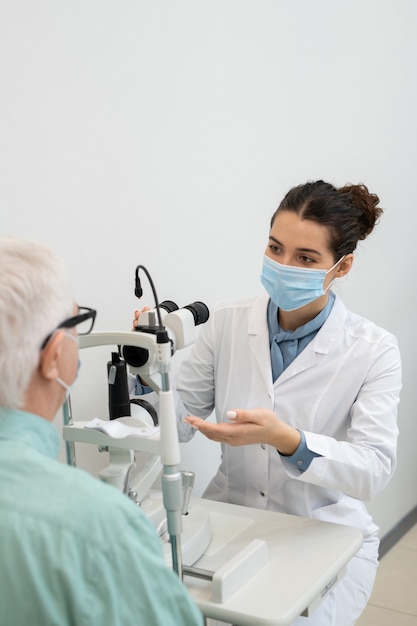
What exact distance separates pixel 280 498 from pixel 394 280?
1.75 meters

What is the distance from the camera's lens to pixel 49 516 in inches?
34.1

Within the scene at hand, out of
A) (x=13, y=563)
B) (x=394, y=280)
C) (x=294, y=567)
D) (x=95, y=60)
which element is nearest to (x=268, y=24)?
(x=95, y=60)

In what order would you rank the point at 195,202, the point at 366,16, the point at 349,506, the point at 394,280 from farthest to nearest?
the point at 394,280
the point at 366,16
the point at 195,202
the point at 349,506

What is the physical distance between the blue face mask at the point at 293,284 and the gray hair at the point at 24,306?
87 centimetres

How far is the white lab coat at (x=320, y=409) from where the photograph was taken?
1671 mm

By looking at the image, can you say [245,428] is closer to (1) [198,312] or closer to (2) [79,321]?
(1) [198,312]

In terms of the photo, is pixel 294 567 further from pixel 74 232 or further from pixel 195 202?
pixel 195 202

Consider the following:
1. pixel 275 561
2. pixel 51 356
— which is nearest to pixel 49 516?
pixel 51 356

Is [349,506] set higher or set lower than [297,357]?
lower

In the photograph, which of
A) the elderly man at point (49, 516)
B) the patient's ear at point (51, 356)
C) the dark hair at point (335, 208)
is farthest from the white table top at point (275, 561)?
the dark hair at point (335, 208)

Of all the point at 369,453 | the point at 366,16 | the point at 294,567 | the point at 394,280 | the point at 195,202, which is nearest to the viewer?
the point at 294,567

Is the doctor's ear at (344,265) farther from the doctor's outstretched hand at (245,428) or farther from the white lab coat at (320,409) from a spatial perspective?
the doctor's outstretched hand at (245,428)

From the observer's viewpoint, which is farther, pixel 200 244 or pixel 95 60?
pixel 200 244

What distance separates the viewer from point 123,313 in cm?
193
